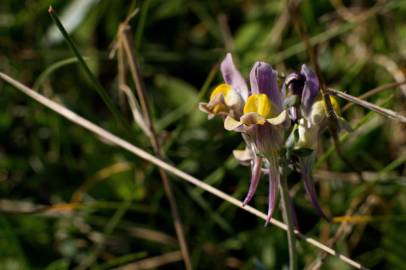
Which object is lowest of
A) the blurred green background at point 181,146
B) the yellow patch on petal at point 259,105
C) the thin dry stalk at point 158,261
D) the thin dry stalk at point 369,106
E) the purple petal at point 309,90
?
the thin dry stalk at point 158,261

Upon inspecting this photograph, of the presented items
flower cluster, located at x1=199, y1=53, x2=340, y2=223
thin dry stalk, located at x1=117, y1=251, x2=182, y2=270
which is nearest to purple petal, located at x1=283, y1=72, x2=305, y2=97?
flower cluster, located at x1=199, y1=53, x2=340, y2=223

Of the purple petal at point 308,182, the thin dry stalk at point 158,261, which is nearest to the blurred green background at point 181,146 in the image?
the thin dry stalk at point 158,261

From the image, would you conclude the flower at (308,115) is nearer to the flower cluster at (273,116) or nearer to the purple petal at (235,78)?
the flower cluster at (273,116)

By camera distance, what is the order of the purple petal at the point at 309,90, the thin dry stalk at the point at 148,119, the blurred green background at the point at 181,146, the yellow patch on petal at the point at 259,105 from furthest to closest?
the blurred green background at the point at 181,146 → the thin dry stalk at the point at 148,119 → the purple petal at the point at 309,90 → the yellow patch on petal at the point at 259,105

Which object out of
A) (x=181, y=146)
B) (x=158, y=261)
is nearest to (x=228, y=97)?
(x=158, y=261)

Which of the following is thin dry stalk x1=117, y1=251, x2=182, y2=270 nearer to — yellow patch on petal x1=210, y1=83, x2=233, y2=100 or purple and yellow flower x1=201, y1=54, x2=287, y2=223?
purple and yellow flower x1=201, y1=54, x2=287, y2=223

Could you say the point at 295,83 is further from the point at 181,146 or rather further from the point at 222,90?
the point at 181,146

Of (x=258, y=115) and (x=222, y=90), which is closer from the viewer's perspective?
(x=258, y=115)

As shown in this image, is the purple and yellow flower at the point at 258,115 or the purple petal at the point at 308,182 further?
the purple petal at the point at 308,182

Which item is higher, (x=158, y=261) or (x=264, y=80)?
(x=264, y=80)
